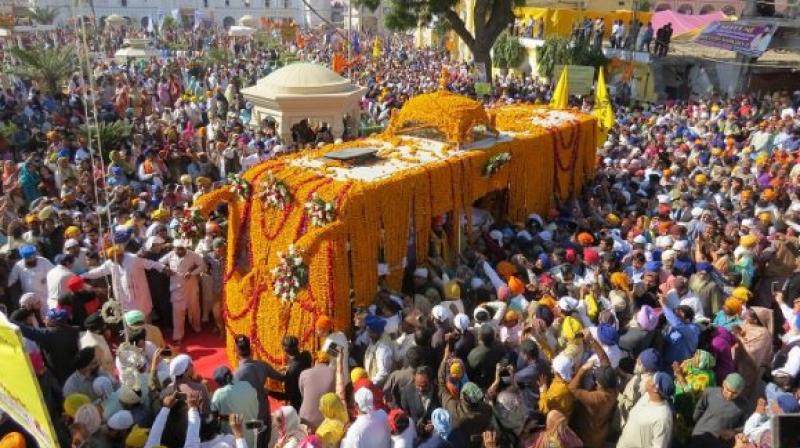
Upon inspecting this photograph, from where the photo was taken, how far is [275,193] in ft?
24.2

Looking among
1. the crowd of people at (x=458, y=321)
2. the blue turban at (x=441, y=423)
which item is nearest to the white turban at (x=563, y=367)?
the crowd of people at (x=458, y=321)

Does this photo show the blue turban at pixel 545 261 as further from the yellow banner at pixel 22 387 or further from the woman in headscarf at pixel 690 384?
the yellow banner at pixel 22 387

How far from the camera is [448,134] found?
9180 millimetres

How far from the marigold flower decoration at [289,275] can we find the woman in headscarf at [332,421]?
1.78 metres

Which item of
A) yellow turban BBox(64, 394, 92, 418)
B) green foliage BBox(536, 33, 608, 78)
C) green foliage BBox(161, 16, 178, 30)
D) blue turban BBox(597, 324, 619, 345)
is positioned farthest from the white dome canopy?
green foliage BBox(161, 16, 178, 30)

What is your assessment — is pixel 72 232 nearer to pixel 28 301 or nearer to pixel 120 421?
pixel 28 301

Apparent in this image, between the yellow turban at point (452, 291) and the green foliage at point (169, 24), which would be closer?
the yellow turban at point (452, 291)

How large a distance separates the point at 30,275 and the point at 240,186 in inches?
108

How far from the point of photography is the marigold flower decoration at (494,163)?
8.95 meters

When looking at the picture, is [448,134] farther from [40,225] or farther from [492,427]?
[40,225]

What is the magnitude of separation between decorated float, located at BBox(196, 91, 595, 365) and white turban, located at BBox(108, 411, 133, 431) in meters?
2.49

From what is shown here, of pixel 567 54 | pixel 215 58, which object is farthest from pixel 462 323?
pixel 215 58

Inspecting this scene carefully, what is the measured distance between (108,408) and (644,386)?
450 centimetres

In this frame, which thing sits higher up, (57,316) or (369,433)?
(57,316)
